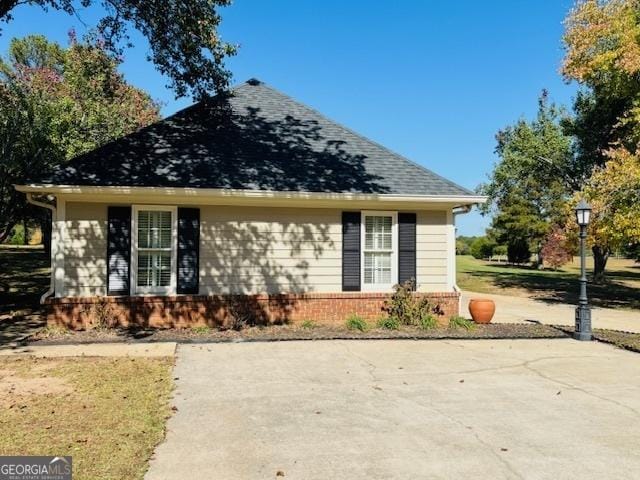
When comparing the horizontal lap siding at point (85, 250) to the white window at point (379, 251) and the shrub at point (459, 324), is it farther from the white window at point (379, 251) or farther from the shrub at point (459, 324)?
the shrub at point (459, 324)

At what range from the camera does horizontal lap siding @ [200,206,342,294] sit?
10711 mm

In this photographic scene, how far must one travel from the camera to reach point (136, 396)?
18.7ft

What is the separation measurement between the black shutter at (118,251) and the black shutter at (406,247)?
5779mm

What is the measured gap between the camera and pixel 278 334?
9.90 meters

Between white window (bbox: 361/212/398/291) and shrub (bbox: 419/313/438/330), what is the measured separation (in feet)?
3.32

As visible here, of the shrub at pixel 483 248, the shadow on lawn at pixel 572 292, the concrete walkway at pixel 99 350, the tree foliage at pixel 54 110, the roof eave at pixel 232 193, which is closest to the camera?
the concrete walkway at pixel 99 350

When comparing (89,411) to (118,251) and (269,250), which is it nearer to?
(118,251)

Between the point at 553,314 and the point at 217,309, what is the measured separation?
1014 centimetres

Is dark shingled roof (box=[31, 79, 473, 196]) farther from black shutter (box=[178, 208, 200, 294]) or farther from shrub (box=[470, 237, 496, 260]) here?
shrub (box=[470, 237, 496, 260])

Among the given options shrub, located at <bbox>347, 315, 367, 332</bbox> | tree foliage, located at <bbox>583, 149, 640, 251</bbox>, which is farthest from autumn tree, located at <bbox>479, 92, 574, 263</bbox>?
shrub, located at <bbox>347, 315, 367, 332</bbox>

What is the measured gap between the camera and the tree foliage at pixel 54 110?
46.3 feet

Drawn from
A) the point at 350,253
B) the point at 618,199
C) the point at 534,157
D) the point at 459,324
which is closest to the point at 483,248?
the point at 534,157

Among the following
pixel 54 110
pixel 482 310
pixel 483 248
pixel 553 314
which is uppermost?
pixel 54 110

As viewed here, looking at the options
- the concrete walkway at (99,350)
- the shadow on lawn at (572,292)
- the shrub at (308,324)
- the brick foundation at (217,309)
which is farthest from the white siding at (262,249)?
the shadow on lawn at (572,292)
